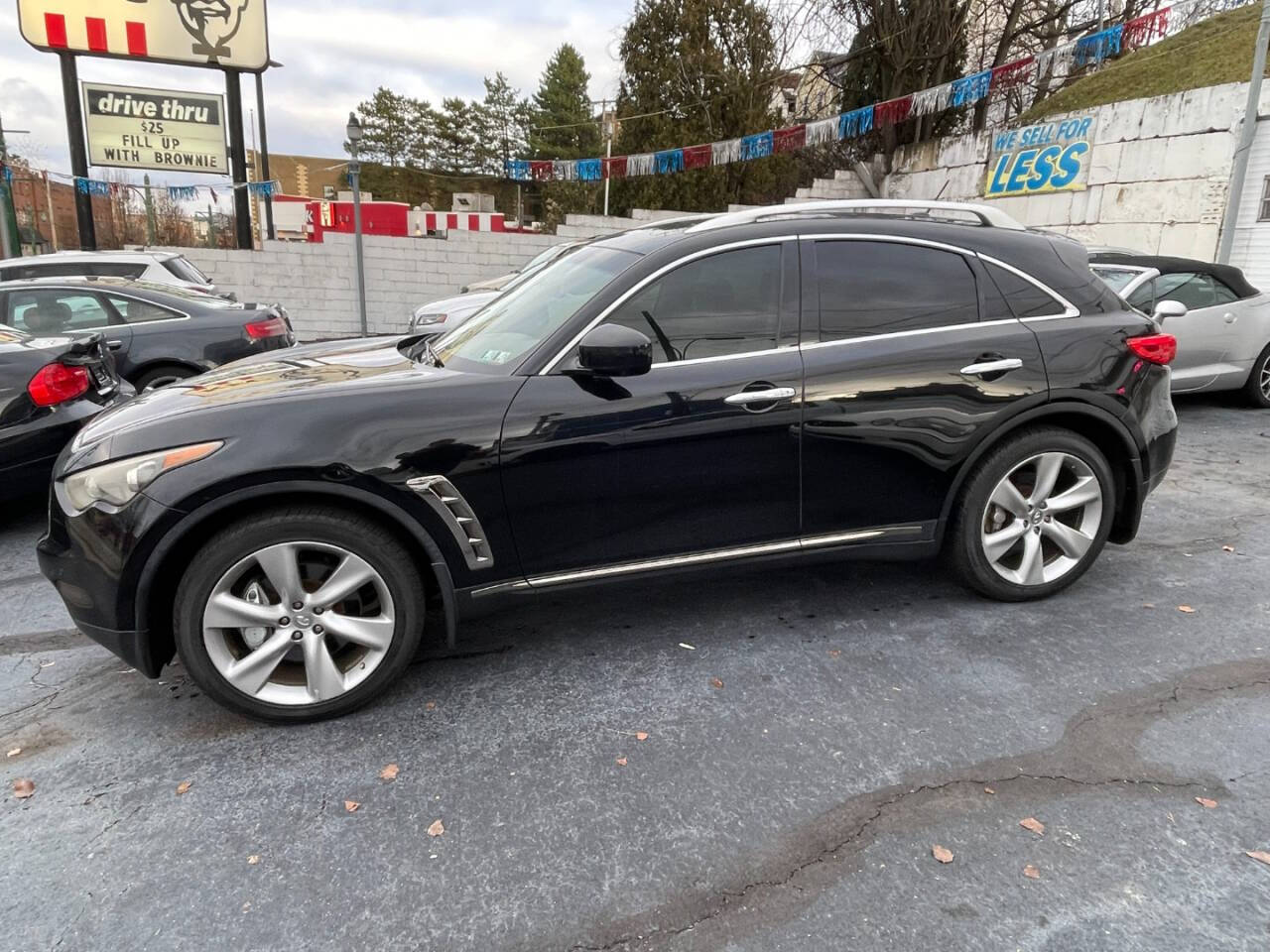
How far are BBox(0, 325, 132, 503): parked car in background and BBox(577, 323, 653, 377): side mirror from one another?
3575mm

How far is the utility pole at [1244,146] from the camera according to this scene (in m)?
10.0

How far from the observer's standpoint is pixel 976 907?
2039mm

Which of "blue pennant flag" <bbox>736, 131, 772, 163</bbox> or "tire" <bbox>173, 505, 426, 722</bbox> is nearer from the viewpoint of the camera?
"tire" <bbox>173, 505, 426, 722</bbox>

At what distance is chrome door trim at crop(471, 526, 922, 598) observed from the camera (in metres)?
2.98

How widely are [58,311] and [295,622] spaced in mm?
6514

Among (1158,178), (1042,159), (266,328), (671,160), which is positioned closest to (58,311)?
(266,328)

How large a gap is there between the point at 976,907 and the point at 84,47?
19.5 m

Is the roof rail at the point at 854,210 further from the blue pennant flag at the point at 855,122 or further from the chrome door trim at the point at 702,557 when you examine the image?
the blue pennant flag at the point at 855,122

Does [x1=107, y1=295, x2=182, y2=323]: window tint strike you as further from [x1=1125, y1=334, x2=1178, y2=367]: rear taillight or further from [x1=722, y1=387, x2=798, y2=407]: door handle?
[x1=1125, y1=334, x2=1178, y2=367]: rear taillight

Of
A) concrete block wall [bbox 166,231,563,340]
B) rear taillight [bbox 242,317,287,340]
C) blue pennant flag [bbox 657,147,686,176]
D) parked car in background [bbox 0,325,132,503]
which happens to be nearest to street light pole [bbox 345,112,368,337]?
concrete block wall [bbox 166,231,563,340]

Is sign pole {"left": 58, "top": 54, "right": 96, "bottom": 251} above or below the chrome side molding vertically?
above

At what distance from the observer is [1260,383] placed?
7.91m

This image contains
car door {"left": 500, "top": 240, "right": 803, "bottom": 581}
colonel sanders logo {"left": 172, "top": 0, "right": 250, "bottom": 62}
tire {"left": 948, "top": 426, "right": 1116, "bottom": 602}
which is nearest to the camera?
car door {"left": 500, "top": 240, "right": 803, "bottom": 581}

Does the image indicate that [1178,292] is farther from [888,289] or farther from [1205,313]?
[888,289]
